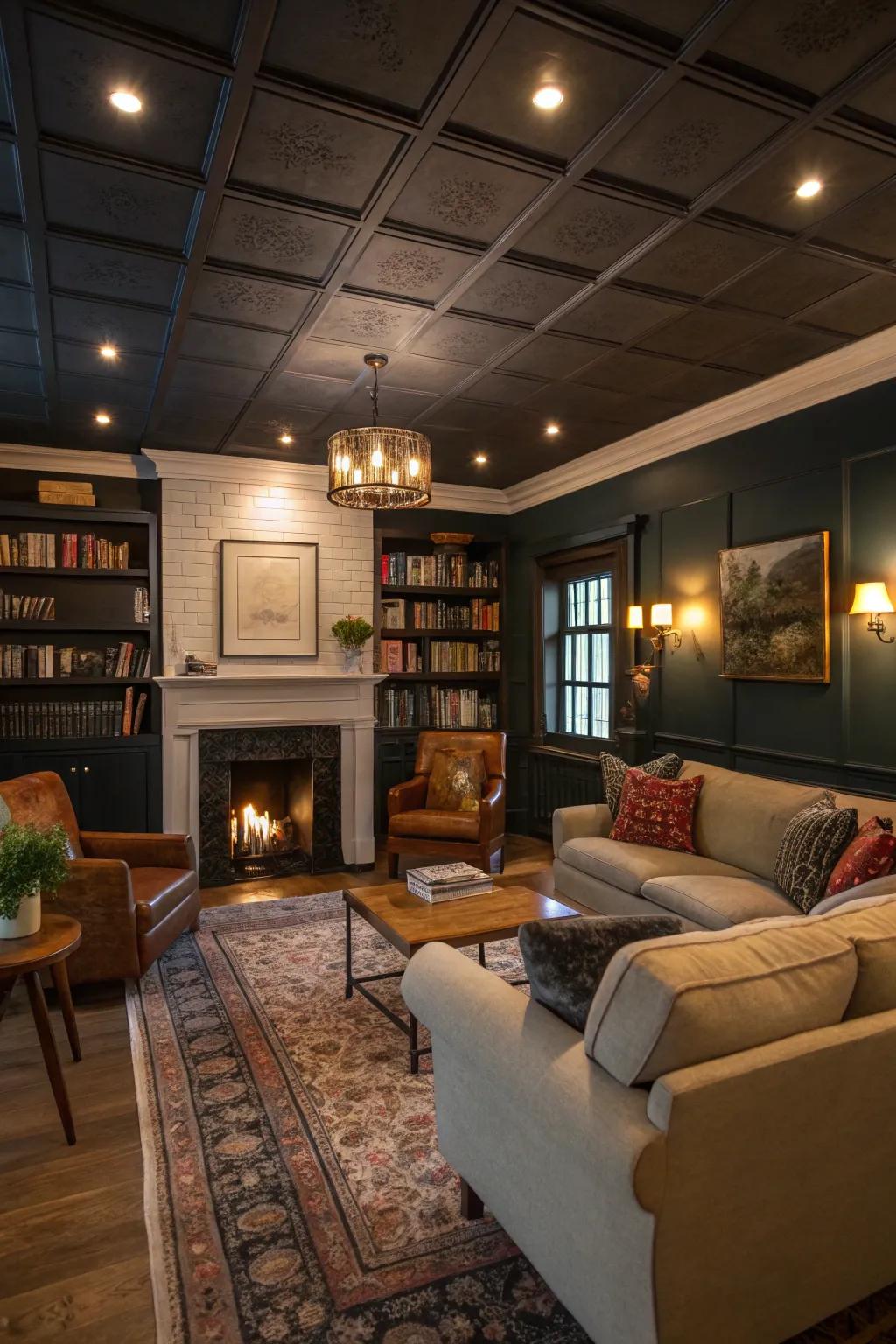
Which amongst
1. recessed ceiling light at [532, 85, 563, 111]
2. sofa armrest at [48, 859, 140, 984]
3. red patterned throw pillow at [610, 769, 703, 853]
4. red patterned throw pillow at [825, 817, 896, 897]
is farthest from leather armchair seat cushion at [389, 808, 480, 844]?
recessed ceiling light at [532, 85, 563, 111]

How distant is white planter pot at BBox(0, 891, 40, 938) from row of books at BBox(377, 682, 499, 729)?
388 cm

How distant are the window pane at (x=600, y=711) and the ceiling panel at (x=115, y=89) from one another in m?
4.34

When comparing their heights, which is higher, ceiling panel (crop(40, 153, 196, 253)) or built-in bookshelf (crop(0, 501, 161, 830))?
ceiling panel (crop(40, 153, 196, 253))

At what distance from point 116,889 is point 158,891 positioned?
0.33m

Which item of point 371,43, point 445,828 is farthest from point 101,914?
point 371,43

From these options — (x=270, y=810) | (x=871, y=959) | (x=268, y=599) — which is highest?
(x=268, y=599)

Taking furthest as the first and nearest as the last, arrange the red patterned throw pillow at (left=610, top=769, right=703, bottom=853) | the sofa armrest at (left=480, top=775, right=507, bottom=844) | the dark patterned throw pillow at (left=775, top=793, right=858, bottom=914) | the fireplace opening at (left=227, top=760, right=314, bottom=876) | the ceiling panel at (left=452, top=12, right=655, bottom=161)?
1. the fireplace opening at (left=227, top=760, right=314, bottom=876)
2. the sofa armrest at (left=480, top=775, right=507, bottom=844)
3. the red patterned throw pillow at (left=610, top=769, right=703, bottom=853)
4. the dark patterned throw pillow at (left=775, top=793, right=858, bottom=914)
5. the ceiling panel at (left=452, top=12, right=655, bottom=161)

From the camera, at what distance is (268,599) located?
5.75 m

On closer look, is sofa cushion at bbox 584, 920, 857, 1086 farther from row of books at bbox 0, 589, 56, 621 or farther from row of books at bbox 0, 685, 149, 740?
row of books at bbox 0, 589, 56, 621

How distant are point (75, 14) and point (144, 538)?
4171mm

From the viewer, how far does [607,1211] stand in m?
1.41

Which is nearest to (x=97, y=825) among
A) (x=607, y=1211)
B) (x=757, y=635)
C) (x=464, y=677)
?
(x=464, y=677)

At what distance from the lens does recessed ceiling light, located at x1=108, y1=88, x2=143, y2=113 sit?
6.66ft

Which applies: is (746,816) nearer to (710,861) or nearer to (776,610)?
(710,861)
